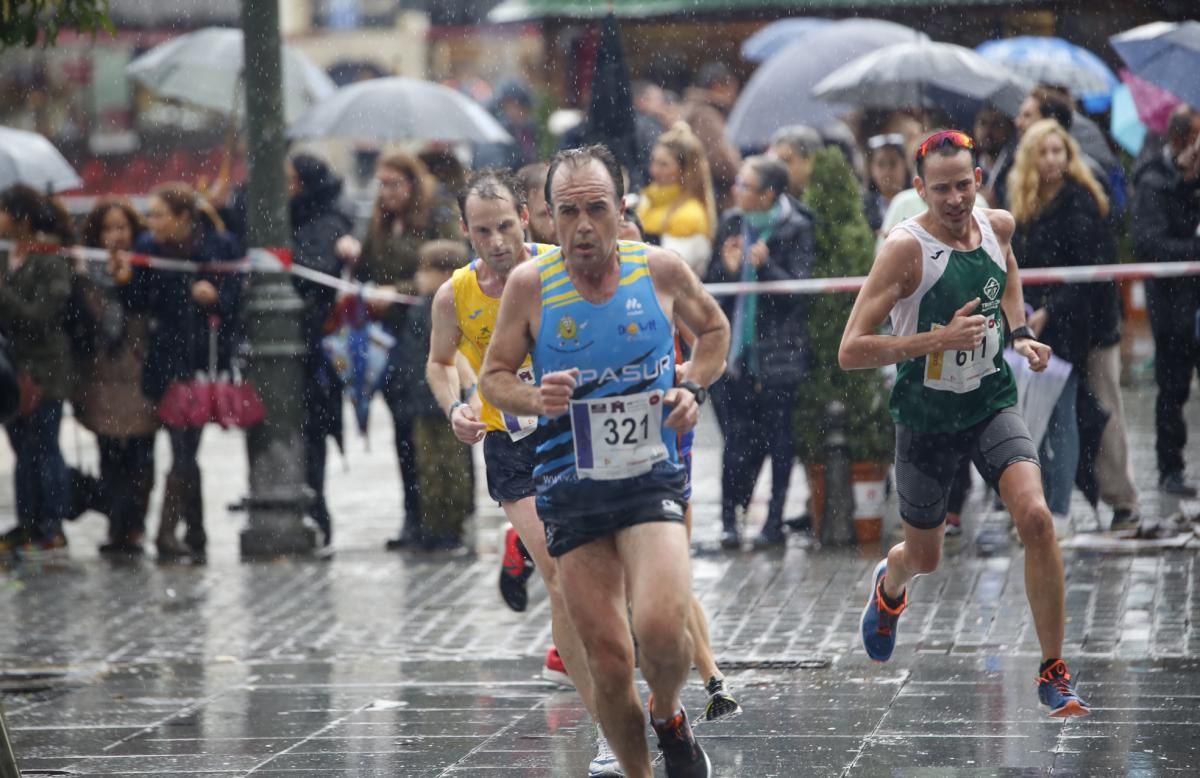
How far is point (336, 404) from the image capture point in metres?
12.7

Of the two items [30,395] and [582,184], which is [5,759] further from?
[30,395]

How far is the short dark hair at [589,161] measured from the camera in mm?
5996

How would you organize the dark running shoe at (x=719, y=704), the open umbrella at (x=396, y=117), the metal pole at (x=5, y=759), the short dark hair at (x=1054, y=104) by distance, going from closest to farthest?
1. the metal pole at (x=5, y=759)
2. the dark running shoe at (x=719, y=704)
3. the short dark hair at (x=1054, y=104)
4. the open umbrella at (x=396, y=117)

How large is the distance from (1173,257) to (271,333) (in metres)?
5.21

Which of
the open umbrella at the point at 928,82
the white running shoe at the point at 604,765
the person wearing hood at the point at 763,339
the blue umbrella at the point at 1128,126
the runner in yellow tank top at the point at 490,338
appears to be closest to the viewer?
the white running shoe at the point at 604,765

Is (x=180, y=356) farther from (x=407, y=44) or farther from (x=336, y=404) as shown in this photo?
(x=407, y=44)

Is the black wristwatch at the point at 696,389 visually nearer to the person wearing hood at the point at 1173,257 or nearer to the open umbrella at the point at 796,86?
the person wearing hood at the point at 1173,257

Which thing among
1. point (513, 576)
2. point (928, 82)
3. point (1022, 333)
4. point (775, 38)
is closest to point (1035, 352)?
point (1022, 333)

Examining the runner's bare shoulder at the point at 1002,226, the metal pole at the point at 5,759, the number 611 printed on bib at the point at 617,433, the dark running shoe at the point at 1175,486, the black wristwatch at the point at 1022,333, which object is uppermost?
the runner's bare shoulder at the point at 1002,226

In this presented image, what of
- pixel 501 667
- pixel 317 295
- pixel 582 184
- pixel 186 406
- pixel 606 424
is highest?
pixel 582 184

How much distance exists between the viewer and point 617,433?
231 inches

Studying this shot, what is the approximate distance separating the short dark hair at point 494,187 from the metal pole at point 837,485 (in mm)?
4054

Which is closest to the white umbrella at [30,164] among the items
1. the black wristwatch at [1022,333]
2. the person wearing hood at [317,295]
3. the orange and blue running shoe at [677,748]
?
the person wearing hood at [317,295]

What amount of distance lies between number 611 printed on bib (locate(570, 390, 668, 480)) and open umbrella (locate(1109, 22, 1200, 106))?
6.80m
